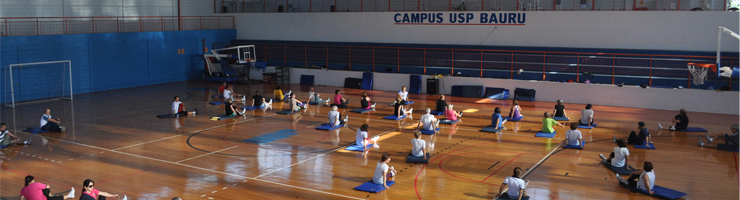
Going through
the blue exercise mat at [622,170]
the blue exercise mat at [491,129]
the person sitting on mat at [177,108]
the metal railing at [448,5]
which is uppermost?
the metal railing at [448,5]

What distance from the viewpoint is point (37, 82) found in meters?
32.5

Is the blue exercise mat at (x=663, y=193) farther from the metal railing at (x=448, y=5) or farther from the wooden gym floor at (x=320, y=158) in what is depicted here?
the metal railing at (x=448, y=5)

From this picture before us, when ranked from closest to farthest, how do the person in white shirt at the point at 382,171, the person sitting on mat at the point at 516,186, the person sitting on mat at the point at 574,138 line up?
the person sitting on mat at the point at 516,186 < the person in white shirt at the point at 382,171 < the person sitting on mat at the point at 574,138

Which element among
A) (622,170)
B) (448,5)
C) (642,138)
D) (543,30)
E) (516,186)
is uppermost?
(448,5)

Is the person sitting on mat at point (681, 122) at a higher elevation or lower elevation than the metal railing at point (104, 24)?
lower

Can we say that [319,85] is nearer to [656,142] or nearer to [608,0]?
[608,0]

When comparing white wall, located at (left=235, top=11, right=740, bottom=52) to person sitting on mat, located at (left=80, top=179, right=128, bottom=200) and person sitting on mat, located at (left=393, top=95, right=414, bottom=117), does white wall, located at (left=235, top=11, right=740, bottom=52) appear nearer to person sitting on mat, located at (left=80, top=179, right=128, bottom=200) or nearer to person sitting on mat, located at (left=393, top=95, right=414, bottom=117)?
person sitting on mat, located at (left=393, top=95, right=414, bottom=117)

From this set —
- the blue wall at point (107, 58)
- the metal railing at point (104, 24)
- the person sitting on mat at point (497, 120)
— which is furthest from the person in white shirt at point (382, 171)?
the metal railing at point (104, 24)

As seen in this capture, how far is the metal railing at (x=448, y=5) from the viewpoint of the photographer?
32.2m

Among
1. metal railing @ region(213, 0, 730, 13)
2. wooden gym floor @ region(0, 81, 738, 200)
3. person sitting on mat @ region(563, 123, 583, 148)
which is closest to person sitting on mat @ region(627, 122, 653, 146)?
wooden gym floor @ region(0, 81, 738, 200)

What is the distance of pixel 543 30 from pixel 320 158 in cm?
2070

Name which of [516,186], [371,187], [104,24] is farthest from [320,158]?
[104,24]

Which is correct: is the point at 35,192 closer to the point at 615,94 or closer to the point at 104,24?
the point at 615,94

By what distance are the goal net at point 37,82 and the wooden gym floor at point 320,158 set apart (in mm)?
3956
